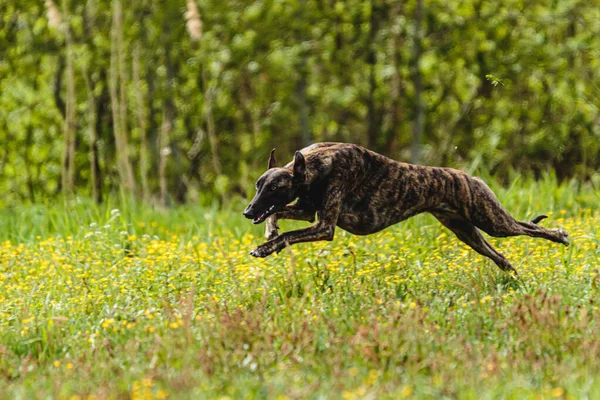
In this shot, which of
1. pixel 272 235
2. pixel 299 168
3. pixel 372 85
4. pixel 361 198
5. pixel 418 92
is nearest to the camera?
pixel 299 168

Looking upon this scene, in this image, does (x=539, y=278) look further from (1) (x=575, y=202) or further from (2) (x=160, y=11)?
(2) (x=160, y=11)

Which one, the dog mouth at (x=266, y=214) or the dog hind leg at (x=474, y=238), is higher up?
the dog mouth at (x=266, y=214)

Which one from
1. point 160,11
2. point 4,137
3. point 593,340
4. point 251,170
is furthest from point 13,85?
point 593,340

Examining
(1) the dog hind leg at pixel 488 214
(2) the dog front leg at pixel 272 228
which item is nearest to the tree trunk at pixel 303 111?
(1) the dog hind leg at pixel 488 214

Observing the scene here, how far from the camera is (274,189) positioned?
5645 mm

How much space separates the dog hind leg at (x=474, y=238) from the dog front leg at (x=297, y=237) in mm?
1332

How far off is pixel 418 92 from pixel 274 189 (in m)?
6.56

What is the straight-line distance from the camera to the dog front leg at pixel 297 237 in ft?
18.5

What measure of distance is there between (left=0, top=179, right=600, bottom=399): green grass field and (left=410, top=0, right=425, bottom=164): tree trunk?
318cm

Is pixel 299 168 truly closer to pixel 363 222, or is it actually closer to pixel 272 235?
pixel 272 235

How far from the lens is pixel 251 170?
42.9ft

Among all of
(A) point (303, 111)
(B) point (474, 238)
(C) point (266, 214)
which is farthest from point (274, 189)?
(A) point (303, 111)

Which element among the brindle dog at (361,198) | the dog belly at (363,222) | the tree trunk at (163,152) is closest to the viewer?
the brindle dog at (361,198)

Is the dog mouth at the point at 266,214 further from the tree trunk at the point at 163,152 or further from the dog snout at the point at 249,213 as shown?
the tree trunk at the point at 163,152
